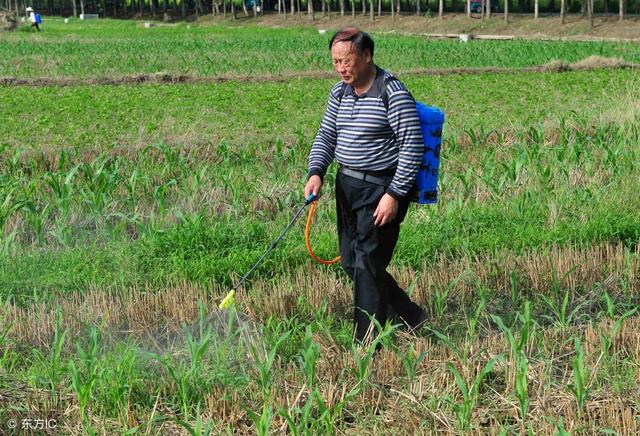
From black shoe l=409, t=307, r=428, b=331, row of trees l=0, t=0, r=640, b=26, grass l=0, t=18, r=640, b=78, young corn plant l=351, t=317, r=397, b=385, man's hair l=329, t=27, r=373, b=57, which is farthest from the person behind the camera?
row of trees l=0, t=0, r=640, b=26

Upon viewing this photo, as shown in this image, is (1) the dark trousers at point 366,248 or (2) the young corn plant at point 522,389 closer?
(2) the young corn plant at point 522,389

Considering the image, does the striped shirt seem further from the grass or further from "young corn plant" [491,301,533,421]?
the grass

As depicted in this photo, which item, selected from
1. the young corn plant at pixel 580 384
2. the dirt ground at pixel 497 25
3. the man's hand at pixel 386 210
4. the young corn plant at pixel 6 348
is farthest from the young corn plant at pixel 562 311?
the dirt ground at pixel 497 25

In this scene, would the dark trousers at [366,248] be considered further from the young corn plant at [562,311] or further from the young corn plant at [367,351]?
the young corn plant at [562,311]

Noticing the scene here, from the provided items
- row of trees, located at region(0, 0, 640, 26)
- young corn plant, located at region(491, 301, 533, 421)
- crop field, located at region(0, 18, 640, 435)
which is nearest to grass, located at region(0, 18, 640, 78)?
crop field, located at region(0, 18, 640, 435)

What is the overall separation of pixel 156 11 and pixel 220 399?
66882 mm

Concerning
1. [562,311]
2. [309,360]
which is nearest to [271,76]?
[562,311]

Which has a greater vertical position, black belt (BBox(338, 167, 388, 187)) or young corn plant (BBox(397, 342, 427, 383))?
black belt (BBox(338, 167, 388, 187))

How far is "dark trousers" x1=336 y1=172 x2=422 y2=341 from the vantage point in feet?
14.8

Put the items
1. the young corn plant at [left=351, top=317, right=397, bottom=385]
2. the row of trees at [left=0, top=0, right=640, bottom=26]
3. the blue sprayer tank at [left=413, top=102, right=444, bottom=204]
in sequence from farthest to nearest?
the row of trees at [left=0, top=0, right=640, bottom=26], the blue sprayer tank at [left=413, top=102, right=444, bottom=204], the young corn plant at [left=351, top=317, right=397, bottom=385]

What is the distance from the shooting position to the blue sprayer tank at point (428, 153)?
4.39 metres

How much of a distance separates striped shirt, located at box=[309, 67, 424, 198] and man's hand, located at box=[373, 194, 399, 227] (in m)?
0.03

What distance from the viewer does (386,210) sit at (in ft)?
14.2

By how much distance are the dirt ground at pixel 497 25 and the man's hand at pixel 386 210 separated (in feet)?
95.9
